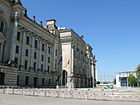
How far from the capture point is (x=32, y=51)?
50.8m

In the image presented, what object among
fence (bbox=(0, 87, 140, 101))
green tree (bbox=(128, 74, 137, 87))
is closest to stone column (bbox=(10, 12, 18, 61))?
fence (bbox=(0, 87, 140, 101))

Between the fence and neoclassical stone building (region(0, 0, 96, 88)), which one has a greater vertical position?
neoclassical stone building (region(0, 0, 96, 88))

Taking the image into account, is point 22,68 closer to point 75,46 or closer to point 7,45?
point 7,45

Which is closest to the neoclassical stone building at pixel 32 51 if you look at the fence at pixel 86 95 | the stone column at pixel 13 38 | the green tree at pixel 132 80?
the stone column at pixel 13 38

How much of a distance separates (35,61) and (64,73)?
2026 cm

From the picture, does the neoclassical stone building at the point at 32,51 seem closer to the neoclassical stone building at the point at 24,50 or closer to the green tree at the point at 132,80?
the neoclassical stone building at the point at 24,50

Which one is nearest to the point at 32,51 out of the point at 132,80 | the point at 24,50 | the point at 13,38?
the point at 24,50

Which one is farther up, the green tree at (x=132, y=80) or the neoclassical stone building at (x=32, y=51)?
the neoclassical stone building at (x=32, y=51)

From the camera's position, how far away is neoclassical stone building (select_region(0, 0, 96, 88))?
39.2 m

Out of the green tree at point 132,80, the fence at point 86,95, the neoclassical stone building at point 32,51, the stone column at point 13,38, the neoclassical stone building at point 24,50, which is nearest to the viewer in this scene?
the fence at point 86,95

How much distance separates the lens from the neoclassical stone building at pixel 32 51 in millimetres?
39219

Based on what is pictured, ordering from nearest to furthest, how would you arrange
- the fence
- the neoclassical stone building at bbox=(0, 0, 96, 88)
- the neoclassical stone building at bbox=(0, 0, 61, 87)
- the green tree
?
the fence
the neoclassical stone building at bbox=(0, 0, 61, 87)
the neoclassical stone building at bbox=(0, 0, 96, 88)
the green tree

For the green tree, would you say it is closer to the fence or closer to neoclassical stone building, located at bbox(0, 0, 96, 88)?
neoclassical stone building, located at bbox(0, 0, 96, 88)

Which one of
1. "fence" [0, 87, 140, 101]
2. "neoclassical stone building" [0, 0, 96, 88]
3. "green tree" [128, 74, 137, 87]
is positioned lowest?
"green tree" [128, 74, 137, 87]
